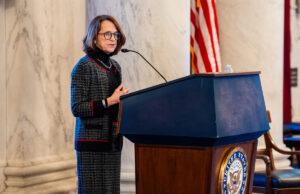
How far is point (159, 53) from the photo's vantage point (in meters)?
4.26

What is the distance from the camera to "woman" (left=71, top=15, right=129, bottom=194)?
2914mm

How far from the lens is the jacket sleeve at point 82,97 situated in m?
2.88

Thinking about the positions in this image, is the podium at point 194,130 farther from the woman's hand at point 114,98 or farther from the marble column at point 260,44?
the marble column at point 260,44

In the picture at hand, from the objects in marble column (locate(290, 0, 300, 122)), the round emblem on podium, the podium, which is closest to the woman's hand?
the podium

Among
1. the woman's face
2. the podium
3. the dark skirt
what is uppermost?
the woman's face

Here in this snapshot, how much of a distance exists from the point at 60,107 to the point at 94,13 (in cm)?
86

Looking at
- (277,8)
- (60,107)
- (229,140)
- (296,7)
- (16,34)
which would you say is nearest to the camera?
(229,140)

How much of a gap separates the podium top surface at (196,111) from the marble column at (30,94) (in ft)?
4.83

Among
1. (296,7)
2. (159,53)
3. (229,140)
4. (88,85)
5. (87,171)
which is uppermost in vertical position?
(296,7)

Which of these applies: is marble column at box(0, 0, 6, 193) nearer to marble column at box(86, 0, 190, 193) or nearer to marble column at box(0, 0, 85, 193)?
marble column at box(0, 0, 85, 193)

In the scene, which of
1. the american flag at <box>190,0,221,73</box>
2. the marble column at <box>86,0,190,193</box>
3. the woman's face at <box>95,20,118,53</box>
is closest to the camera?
the woman's face at <box>95,20,118,53</box>

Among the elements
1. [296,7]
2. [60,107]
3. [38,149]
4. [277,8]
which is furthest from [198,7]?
[296,7]

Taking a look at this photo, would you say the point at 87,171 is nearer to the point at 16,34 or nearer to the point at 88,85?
the point at 88,85

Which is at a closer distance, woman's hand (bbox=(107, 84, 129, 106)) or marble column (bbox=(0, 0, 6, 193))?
woman's hand (bbox=(107, 84, 129, 106))
